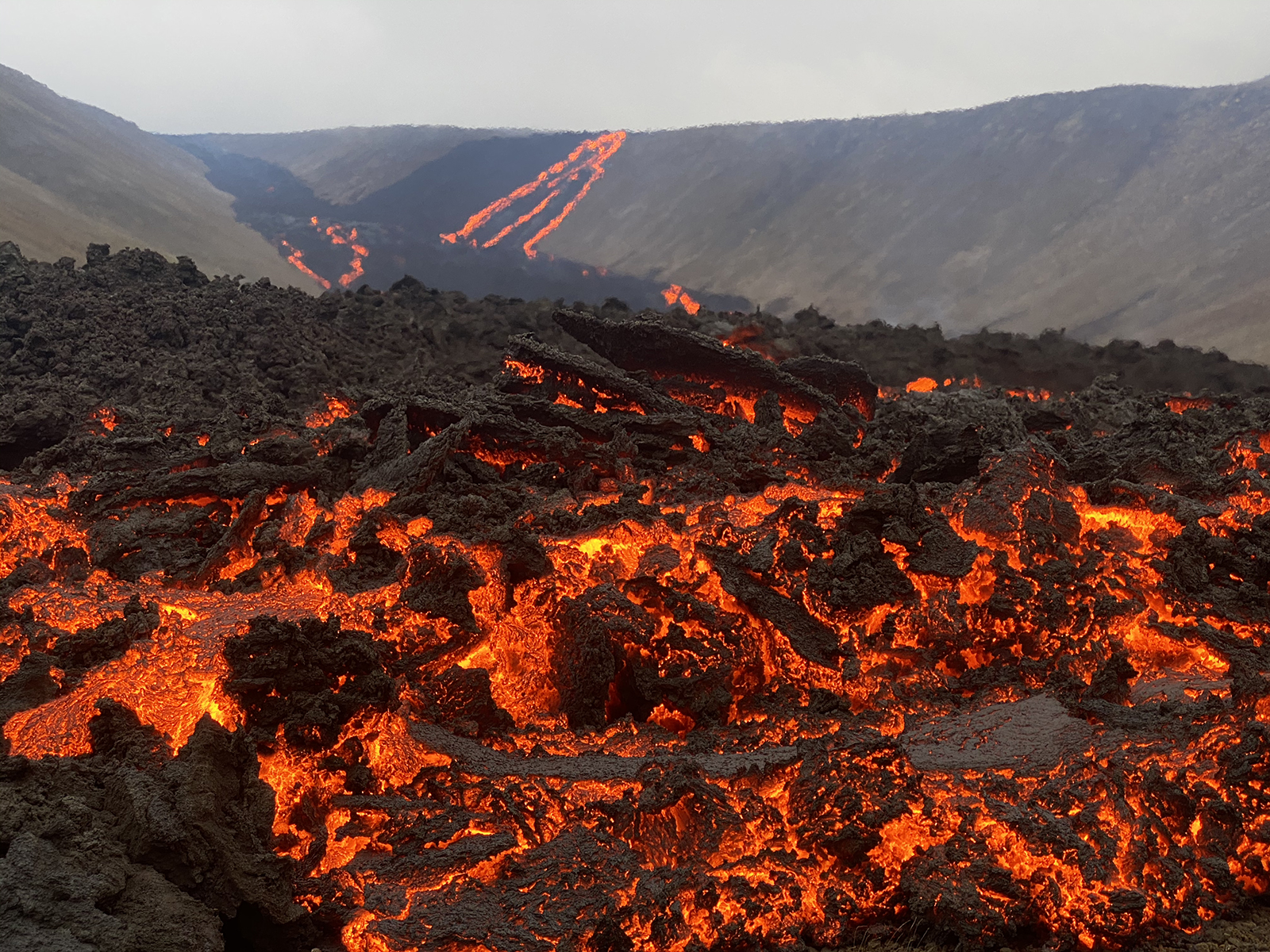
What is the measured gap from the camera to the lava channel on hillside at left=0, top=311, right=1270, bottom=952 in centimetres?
257

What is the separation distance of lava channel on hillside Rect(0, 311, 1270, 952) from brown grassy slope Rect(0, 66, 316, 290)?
1191 centimetres

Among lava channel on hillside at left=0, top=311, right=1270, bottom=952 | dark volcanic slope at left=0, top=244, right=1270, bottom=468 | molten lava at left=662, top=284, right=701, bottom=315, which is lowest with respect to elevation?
lava channel on hillside at left=0, top=311, right=1270, bottom=952

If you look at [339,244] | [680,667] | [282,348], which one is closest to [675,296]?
[339,244]

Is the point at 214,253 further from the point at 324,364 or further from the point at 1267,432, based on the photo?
the point at 1267,432

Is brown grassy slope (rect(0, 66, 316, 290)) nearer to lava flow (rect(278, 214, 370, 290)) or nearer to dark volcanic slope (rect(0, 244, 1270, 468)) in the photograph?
lava flow (rect(278, 214, 370, 290))

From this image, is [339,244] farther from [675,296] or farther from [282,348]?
[282,348]

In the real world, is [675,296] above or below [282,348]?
above

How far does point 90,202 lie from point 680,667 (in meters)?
20.0

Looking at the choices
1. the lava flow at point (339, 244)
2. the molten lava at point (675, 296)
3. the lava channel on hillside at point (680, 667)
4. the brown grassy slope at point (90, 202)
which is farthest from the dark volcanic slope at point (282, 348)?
the lava flow at point (339, 244)

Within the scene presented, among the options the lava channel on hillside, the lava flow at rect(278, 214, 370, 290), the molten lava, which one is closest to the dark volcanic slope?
the lava channel on hillside

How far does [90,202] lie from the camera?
18844 millimetres

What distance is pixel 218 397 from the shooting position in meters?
7.11

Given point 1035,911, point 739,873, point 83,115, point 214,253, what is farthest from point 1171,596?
point 83,115

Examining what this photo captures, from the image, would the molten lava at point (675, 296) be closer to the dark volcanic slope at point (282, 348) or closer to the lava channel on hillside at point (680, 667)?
the dark volcanic slope at point (282, 348)
